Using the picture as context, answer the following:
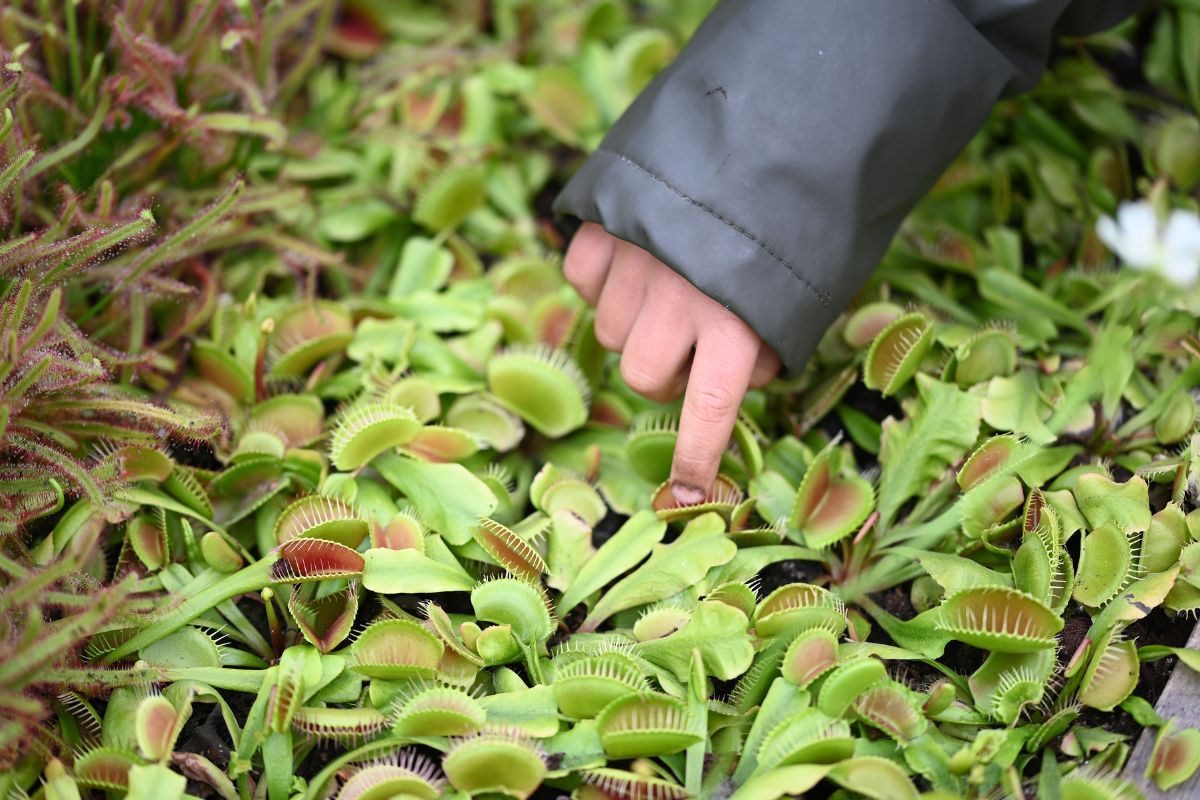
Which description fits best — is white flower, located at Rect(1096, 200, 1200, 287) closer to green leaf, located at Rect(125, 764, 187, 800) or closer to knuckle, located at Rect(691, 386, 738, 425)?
knuckle, located at Rect(691, 386, 738, 425)

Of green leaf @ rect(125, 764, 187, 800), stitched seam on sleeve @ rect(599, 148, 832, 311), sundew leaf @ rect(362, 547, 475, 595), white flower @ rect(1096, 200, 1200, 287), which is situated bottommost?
green leaf @ rect(125, 764, 187, 800)

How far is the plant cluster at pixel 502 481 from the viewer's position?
1127 mm

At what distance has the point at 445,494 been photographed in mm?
1339

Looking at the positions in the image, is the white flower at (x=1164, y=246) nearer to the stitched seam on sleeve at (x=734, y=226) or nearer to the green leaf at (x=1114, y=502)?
the green leaf at (x=1114, y=502)

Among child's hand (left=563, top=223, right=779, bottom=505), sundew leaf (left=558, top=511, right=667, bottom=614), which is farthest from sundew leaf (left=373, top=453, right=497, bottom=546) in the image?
child's hand (left=563, top=223, right=779, bottom=505)

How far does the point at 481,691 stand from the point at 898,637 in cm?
53

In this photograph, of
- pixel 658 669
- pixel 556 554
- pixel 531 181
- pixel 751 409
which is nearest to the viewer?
pixel 658 669

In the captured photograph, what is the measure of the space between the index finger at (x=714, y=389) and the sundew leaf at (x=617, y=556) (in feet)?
0.38

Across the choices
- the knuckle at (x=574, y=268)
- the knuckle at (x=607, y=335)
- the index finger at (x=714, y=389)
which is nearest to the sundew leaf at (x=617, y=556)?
the index finger at (x=714, y=389)

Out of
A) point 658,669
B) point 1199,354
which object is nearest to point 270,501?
point 658,669

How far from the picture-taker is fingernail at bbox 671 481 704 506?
134 centimetres

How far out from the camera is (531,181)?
1916mm

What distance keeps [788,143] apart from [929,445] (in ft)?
1.53

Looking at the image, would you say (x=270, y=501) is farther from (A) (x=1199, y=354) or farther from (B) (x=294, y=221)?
(A) (x=1199, y=354)
